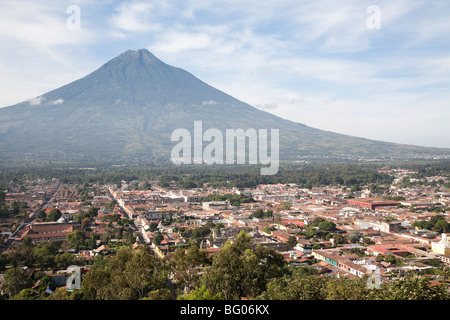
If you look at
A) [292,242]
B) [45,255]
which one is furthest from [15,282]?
[292,242]

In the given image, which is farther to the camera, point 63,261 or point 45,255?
point 45,255

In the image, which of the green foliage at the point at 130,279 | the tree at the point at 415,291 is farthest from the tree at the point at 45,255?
the tree at the point at 415,291

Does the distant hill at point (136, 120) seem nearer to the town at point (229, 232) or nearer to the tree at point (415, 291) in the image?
the town at point (229, 232)

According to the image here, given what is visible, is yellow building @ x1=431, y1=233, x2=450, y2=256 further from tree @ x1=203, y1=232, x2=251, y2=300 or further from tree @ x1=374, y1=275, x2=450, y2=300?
tree @ x1=374, y1=275, x2=450, y2=300

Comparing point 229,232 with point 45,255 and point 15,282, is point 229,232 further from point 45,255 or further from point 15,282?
point 15,282

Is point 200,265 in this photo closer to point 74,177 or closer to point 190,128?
point 74,177

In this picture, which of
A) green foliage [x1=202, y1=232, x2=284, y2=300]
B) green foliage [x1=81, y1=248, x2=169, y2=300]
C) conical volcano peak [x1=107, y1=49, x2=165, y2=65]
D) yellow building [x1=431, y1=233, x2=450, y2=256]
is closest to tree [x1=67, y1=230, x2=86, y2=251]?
green foliage [x1=81, y1=248, x2=169, y2=300]
